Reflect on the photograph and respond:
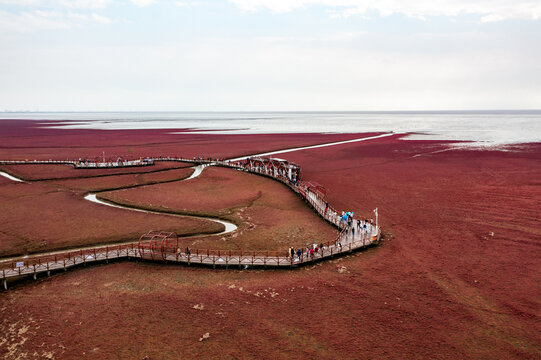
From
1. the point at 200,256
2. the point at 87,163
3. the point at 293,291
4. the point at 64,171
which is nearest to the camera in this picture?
the point at 293,291

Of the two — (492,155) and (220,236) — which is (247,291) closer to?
(220,236)

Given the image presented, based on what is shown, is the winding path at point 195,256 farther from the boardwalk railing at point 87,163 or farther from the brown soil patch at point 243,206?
the boardwalk railing at point 87,163

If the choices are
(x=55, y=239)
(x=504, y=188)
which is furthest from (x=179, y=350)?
(x=504, y=188)

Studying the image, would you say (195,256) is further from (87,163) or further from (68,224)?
(87,163)

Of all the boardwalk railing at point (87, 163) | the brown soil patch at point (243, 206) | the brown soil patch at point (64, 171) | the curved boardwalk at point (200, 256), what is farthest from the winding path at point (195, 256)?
the boardwalk railing at point (87, 163)

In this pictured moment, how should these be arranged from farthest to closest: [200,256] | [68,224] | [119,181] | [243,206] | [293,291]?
[119,181] → [243,206] → [68,224] → [200,256] → [293,291]

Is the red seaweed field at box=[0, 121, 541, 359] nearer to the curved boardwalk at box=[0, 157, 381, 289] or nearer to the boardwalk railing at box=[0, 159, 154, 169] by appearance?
the curved boardwalk at box=[0, 157, 381, 289]

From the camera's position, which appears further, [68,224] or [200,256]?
[68,224]

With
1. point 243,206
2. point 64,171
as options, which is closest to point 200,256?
point 243,206

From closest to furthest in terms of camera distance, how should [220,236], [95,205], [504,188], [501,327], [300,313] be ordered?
[501,327]
[300,313]
[220,236]
[95,205]
[504,188]
